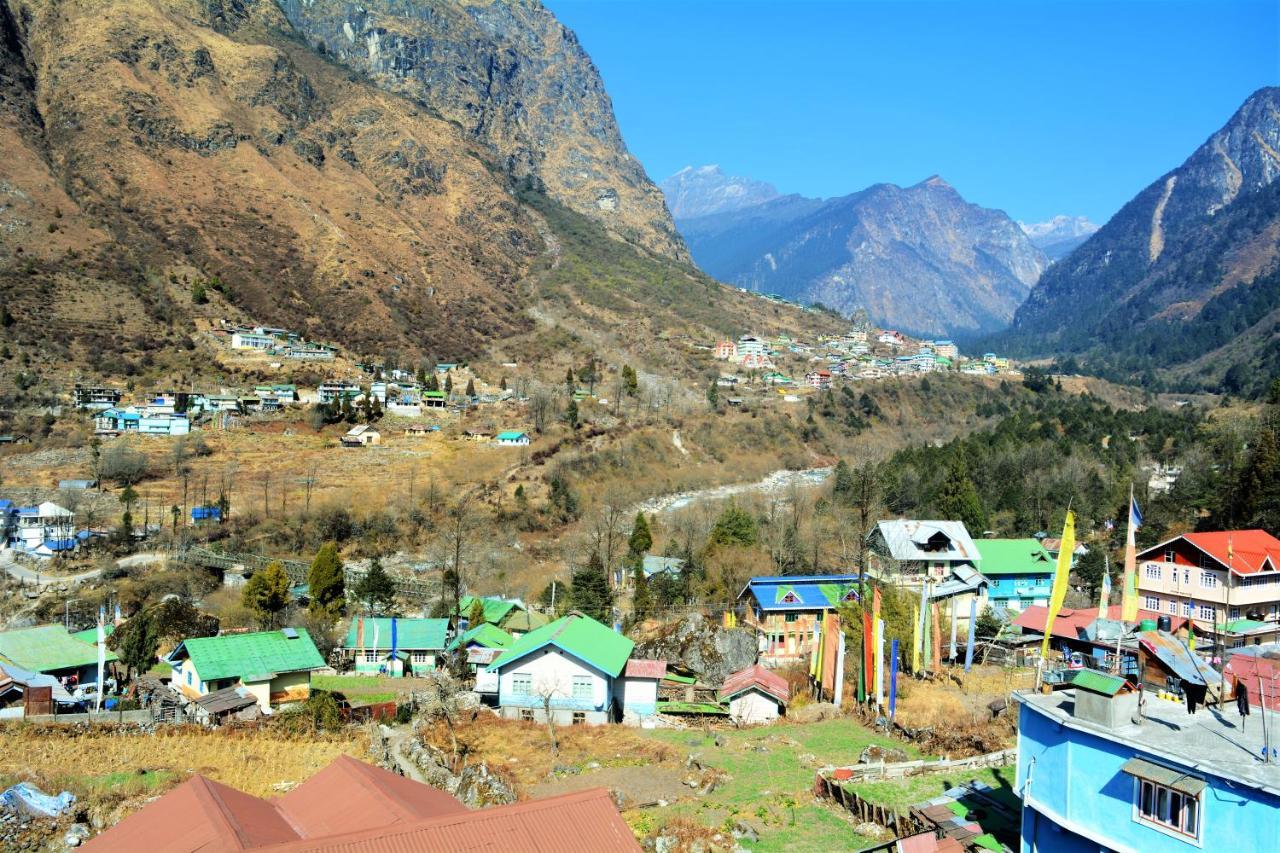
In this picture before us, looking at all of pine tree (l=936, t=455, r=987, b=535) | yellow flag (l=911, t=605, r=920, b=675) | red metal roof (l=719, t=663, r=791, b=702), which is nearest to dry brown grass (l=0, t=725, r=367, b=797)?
red metal roof (l=719, t=663, r=791, b=702)

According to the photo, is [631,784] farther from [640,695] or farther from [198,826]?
[198,826]

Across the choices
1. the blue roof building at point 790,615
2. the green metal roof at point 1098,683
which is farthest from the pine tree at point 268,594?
the green metal roof at point 1098,683

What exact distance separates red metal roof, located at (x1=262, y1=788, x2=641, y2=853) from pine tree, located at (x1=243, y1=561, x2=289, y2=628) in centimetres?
2652

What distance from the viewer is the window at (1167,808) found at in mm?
10336

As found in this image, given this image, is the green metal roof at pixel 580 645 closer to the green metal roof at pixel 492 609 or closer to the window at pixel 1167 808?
the green metal roof at pixel 492 609

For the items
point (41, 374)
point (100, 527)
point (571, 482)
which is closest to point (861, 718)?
point (571, 482)

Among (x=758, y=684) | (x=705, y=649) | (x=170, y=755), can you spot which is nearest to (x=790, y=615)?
(x=705, y=649)

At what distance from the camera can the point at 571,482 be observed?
6084cm

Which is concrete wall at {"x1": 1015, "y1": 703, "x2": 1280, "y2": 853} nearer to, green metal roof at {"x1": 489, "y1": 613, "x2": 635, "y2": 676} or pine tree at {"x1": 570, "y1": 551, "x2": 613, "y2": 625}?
green metal roof at {"x1": 489, "y1": 613, "x2": 635, "y2": 676}

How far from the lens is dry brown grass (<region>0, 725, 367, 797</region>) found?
17484 millimetres

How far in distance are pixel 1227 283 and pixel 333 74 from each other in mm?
179349

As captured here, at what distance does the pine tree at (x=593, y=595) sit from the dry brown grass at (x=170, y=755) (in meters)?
13.4

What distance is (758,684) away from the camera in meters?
23.9

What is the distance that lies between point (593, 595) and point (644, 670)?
9.55 metres
